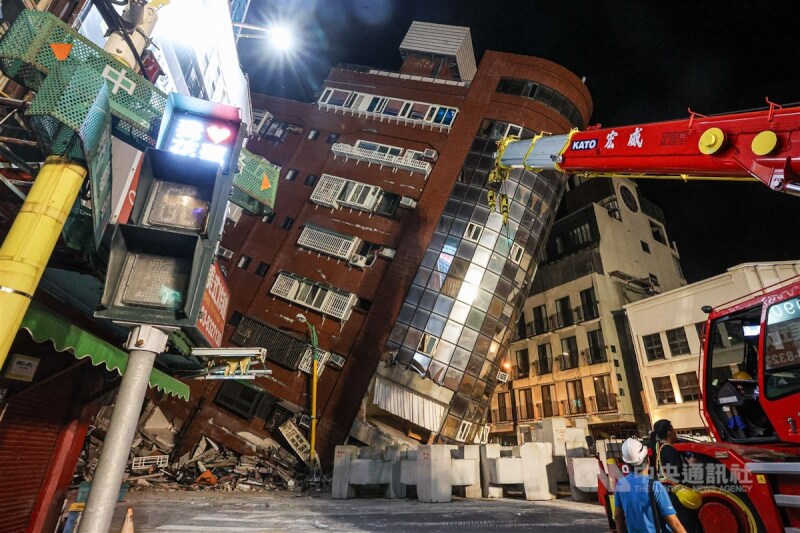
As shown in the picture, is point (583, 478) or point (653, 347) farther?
point (653, 347)

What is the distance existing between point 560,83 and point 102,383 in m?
28.7

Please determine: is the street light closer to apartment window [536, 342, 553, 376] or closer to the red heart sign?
the red heart sign

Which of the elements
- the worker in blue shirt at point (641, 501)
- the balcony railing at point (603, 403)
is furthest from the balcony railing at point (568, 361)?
the worker in blue shirt at point (641, 501)

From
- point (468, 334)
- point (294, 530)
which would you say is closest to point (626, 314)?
point (468, 334)

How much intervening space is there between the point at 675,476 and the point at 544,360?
99.7 ft

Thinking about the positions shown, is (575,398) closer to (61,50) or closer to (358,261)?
(358,261)

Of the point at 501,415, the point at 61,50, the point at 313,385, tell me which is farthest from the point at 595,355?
the point at 61,50

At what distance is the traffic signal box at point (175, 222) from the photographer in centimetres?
340

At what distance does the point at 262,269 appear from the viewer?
74.3 feet

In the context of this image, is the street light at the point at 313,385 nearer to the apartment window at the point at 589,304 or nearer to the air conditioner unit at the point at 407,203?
the air conditioner unit at the point at 407,203

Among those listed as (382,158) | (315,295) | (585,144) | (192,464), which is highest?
(382,158)

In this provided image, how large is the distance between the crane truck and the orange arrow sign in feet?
26.8

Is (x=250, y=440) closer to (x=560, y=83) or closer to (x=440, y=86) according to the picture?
(x=440, y=86)

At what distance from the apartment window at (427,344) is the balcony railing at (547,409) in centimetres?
1696
